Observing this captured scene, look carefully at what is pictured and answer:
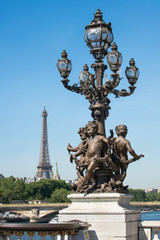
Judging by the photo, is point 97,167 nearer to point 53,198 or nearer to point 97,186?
point 97,186

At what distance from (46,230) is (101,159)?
2.58m

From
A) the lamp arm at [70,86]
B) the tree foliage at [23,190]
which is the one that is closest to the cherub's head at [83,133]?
the lamp arm at [70,86]

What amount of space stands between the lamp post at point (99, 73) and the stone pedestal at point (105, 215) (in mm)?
1662

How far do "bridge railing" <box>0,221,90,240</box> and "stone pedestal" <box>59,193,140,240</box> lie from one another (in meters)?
1.08

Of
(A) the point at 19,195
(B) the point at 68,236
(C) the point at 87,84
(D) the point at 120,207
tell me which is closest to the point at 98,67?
(C) the point at 87,84

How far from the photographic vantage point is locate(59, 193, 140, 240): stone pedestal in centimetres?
920

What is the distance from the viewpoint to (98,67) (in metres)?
11.1

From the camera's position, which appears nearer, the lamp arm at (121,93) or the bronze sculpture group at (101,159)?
the bronze sculpture group at (101,159)

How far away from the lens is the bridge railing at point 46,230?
25.1ft

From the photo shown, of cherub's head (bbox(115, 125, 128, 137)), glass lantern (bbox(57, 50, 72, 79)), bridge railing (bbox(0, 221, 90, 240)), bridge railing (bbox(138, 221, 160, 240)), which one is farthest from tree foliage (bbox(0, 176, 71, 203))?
bridge railing (bbox(0, 221, 90, 240))

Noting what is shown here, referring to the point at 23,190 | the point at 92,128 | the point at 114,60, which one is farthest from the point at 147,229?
the point at 23,190

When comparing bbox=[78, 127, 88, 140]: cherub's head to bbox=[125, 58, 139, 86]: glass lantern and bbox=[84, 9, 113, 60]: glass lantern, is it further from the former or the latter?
bbox=[84, 9, 113, 60]: glass lantern

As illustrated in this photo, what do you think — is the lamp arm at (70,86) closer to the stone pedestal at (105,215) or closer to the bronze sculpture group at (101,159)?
the bronze sculpture group at (101,159)

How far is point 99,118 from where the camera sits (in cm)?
1069
